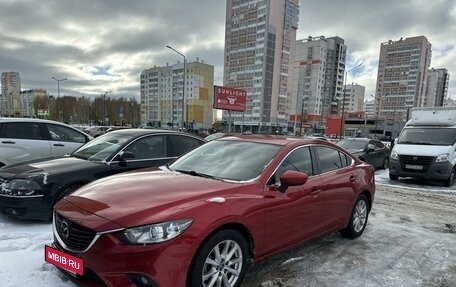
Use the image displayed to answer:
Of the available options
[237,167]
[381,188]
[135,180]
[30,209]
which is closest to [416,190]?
[381,188]

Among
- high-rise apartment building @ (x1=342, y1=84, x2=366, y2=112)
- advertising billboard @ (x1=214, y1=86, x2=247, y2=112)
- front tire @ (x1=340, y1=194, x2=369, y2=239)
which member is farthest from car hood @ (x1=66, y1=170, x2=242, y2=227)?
high-rise apartment building @ (x1=342, y1=84, x2=366, y2=112)

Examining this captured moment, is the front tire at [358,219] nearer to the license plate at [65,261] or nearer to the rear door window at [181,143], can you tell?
the rear door window at [181,143]

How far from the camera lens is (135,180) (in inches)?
137

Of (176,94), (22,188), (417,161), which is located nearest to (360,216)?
(22,188)

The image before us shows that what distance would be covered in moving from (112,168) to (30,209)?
1.26 meters

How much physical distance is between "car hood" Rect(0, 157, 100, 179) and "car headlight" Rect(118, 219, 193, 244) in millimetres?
2971

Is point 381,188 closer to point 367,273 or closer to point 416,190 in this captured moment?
point 416,190

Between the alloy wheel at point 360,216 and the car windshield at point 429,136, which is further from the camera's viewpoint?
the car windshield at point 429,136

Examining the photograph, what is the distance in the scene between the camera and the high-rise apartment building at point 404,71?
85500 millimetres

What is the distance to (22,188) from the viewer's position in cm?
469

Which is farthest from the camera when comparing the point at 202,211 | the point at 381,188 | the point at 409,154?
the point at 409,154

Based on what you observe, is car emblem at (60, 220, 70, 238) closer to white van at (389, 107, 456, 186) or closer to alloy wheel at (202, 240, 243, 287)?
alloy wheel at (202, 240, 243, 287)

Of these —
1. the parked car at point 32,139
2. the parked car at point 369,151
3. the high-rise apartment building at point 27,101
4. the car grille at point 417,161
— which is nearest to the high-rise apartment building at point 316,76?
the high-rise apartment building at point 27,101

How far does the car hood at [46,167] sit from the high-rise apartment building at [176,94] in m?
98.5
